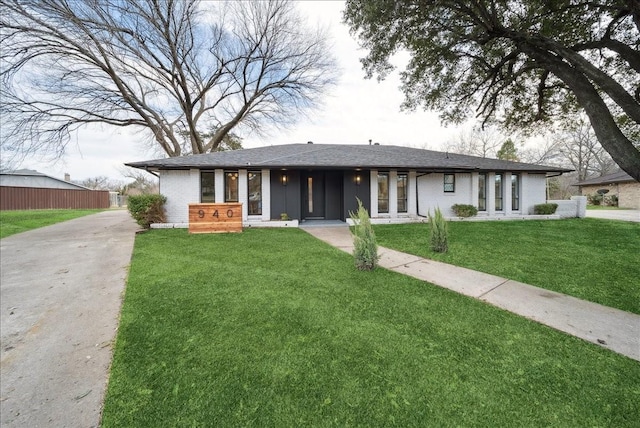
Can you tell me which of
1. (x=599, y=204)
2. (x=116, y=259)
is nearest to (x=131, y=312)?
(x=116, y=259)

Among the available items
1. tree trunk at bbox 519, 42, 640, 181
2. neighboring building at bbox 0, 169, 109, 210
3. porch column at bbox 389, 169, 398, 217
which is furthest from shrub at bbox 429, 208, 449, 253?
neighboring building at bbox 0, 169, 109, 210

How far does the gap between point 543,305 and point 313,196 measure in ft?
31.4

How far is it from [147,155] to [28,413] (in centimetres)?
2280

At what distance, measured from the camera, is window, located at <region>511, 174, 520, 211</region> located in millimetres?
12891

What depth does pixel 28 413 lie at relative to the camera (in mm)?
1725

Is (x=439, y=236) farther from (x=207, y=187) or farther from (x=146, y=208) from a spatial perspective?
(x=146, y=208)

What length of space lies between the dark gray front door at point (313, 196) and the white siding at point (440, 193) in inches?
186

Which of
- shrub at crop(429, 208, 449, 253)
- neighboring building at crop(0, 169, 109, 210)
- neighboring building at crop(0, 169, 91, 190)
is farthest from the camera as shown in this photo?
neighboring building at crop(0, 169, 91, 190)

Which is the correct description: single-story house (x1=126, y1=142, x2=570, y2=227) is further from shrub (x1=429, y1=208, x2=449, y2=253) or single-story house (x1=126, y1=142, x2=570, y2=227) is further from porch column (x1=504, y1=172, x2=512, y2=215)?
shrub (x1=429, y1=208, x2=449, y2=253)

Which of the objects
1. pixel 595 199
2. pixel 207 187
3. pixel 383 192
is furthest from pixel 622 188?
pixel 207 187

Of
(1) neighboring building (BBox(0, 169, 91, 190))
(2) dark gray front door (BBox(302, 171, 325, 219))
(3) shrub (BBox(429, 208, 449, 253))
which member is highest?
(1) neighboring building (BBox(0, 169, 91, 190))

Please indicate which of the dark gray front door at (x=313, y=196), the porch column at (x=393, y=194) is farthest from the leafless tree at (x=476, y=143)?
the dark gray front door at (x=313, y=196)

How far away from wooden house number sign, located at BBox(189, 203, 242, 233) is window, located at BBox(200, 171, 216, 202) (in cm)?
177

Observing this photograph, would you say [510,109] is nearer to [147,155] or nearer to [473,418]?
[473,418]
